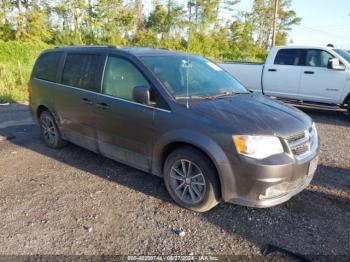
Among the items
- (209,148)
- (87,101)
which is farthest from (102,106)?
(209,148)

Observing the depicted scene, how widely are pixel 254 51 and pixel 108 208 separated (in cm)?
3978

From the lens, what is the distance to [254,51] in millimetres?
40250

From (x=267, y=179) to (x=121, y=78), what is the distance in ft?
7.32

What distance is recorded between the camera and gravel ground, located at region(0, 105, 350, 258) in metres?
2.95

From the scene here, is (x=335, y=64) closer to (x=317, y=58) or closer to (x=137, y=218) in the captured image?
(x=317, y=58)

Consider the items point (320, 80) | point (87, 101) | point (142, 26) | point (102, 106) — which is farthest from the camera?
point (142, 26)

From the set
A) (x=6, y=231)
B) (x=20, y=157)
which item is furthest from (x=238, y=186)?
(x=20, y=157)

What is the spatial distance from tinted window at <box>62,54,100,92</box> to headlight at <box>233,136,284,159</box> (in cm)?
223

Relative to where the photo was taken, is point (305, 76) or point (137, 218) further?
point (305, 76)

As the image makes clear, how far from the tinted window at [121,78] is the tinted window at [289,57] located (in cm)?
616

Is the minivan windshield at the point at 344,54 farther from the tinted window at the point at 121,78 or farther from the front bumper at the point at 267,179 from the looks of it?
the tinted window at the point at 121,78

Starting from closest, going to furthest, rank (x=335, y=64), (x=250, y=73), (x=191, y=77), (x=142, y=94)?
(x=142, y=94) → (x=191, y=77) → (x=335, y=64) → (x=250, y=73)

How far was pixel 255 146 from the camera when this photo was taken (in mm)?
3016

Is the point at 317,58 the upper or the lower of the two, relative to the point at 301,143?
upper
